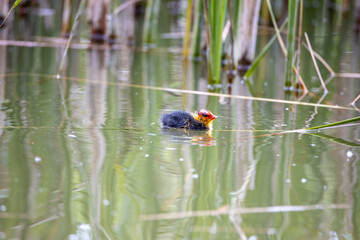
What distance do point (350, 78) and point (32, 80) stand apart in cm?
346

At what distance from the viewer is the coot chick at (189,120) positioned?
4152mm

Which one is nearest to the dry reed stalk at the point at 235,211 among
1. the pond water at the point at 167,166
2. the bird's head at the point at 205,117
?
the pond water at the point at 167,166

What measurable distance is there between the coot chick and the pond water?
0.20 ft

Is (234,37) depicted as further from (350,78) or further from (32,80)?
(32,80)

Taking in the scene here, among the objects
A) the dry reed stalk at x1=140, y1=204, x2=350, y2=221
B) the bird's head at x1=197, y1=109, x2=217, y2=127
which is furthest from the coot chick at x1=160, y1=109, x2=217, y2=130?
the dry reed stalk at x1=140, y1=204, x2=350, y2=221

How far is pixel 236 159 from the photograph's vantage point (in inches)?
134

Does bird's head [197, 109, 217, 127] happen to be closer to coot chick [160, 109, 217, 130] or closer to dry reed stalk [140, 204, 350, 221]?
coot chick [160, 109, 217, 130]

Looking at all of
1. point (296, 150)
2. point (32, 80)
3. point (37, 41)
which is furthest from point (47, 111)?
point (37, 41)

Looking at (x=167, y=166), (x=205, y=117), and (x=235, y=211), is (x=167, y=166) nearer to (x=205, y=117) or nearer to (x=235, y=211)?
(x=235, y=211)

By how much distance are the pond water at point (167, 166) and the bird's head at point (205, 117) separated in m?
0.08

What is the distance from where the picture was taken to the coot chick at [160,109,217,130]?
13.6 feet

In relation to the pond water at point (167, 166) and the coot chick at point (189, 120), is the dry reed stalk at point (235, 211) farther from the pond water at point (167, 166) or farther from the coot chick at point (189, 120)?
the coot chick at point (189, 120)

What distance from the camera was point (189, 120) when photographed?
4.22m

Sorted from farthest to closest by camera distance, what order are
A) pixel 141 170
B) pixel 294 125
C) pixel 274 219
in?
pixel 294 125 < pixel 141 170 < pixel 274 219
